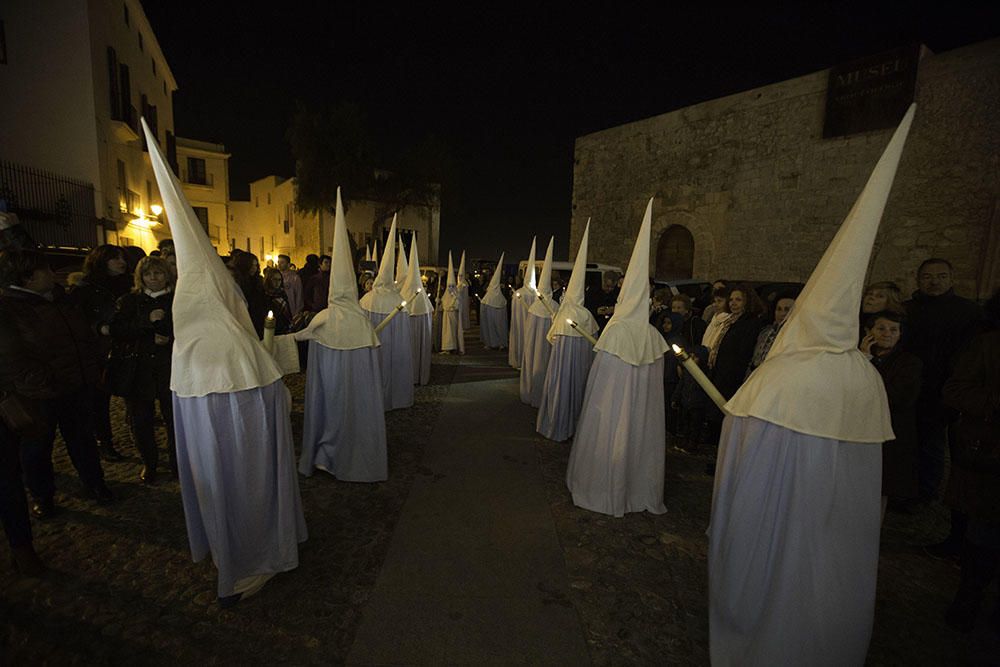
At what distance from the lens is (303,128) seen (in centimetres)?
2469

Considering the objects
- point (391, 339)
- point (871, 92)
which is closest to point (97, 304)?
point (391, 339)

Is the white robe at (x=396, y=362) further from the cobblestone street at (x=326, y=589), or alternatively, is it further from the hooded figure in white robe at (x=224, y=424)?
the hooded figure in white robe at (x=224, y=424)

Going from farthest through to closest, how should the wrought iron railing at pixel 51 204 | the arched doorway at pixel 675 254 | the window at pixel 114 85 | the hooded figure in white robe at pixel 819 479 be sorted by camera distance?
the arched doorway at pixel 675 254, the window at pixel 114 85, the wrought iron railing at pixel 51 204, the hooded figure in white robe at pixel 819 479

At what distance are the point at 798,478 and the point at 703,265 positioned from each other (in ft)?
50.4

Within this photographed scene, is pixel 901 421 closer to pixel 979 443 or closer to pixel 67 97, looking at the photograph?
pixel 979 443

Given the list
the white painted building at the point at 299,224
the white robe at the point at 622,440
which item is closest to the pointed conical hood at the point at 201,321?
the white robe at the point at 622,440

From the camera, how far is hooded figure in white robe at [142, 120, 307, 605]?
8.29ft

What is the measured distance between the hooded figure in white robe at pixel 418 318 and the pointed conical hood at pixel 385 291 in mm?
658

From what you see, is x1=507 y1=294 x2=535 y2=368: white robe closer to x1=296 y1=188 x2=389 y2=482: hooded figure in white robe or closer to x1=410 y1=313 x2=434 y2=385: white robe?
x1=410 y1=313 x2=434 y2=385: white robe

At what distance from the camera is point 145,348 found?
3945 mm

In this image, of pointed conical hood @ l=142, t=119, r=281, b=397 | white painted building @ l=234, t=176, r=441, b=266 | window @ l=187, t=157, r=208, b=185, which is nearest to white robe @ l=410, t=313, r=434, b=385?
pointed conical hood @ l=142, t=119, r=281, b=397

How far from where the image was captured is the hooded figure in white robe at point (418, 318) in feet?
26.0

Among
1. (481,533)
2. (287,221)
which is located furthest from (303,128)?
(481,533)

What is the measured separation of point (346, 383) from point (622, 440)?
102 inches
